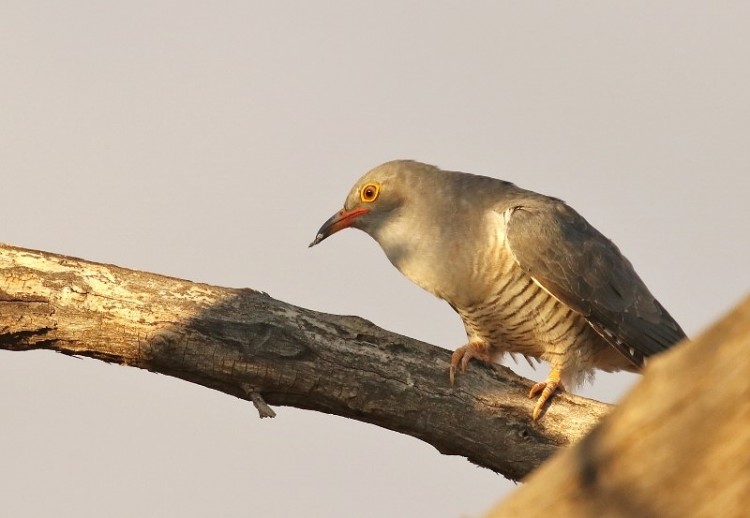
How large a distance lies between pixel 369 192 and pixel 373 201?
6 centimetres

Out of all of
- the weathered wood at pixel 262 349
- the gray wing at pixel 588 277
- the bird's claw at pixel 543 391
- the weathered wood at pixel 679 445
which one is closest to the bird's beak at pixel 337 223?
the gray wing at pixel 588 277

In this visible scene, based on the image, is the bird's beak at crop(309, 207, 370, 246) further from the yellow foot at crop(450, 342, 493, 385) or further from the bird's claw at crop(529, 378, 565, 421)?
the bird's claw at crop(529, 378, 565, 421)

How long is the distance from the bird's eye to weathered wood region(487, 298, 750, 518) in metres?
4.89

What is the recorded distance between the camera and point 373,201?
22.2 feet

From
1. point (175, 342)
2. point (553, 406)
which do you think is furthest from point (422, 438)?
point (175, 342)

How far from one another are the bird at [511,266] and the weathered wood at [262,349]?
88 centimetres

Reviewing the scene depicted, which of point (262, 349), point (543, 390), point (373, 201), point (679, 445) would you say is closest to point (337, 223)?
point (373, 201)

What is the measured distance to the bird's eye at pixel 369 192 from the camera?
6.76m

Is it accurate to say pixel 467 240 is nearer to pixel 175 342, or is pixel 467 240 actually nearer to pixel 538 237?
pixel 538 237

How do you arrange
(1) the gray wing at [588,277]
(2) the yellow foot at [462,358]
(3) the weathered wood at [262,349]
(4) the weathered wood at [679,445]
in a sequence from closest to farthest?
(4) the weathered wood at [679,445] < (3) the weathered wood at [262,349] < (2) the yellow foot at [462,358] < (1) the gray wing at [588,277]

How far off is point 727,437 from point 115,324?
3.49 m

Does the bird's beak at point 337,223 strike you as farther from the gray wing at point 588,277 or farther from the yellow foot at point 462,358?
the yellow foot at point 462,358

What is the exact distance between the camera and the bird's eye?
676 centimetres

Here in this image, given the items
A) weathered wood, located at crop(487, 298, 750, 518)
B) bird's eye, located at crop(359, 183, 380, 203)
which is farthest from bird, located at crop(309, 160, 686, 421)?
weathered wood, located at crop(487, 298, 750, 518)
